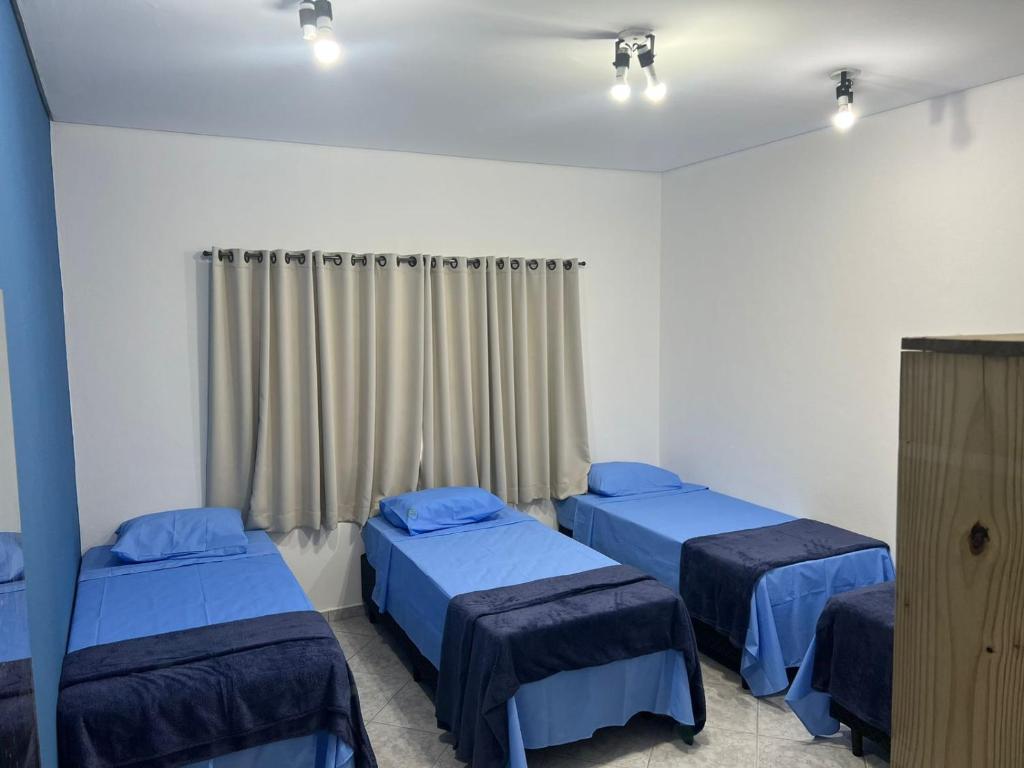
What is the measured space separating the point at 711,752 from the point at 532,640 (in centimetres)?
85

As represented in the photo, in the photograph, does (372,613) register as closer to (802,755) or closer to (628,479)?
(628,479)

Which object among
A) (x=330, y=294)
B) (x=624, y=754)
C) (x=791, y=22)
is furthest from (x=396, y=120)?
(x=624, y=754)

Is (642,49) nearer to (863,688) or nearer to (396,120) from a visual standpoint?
(396,120)

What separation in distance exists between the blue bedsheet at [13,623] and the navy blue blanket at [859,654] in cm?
240

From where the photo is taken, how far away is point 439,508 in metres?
3.67

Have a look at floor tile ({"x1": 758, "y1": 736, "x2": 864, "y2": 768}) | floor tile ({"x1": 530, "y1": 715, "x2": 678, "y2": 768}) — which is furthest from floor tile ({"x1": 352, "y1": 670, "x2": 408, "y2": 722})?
floor tile ({"x1": 758, "y1": 736, "x2": 864, "y2": 768})

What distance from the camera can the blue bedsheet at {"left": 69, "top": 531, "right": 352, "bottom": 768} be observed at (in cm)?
235

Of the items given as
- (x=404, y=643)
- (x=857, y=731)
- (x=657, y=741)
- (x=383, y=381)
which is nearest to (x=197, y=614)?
(x=404, y=643)

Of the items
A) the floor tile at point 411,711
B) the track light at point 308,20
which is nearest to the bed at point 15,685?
the track light at point 308,20

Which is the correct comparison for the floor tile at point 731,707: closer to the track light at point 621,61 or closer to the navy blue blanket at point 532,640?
the navy blue blanket at point 532,640

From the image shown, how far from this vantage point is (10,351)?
1.55m

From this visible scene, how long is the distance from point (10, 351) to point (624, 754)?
2.37 m

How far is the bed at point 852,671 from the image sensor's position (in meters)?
2.46

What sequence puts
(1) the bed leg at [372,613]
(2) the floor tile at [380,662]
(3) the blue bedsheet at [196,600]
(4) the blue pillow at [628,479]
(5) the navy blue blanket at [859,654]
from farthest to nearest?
(4) the blue pillow at [628,479], (1) the bed leg at [372,613], (2) the floor tile at [380,662], (5) the navy blue blanket at [859,654], (3) the blue bedsheet at [196,600]
